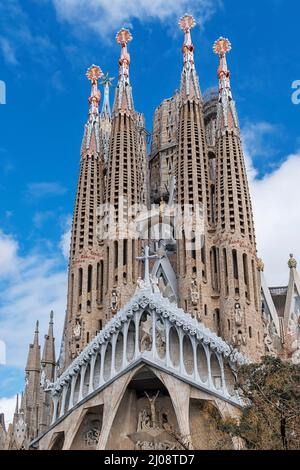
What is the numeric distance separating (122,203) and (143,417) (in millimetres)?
10232

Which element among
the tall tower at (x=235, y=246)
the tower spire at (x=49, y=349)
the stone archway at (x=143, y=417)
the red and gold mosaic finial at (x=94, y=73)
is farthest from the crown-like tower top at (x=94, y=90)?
the stone archway at (x=143, y=417)

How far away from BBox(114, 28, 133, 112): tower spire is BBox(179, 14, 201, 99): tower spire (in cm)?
294

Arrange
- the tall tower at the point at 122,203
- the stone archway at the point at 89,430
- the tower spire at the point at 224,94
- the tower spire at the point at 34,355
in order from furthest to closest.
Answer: the tower spire at the point at 34,355 < the tower spire at the point at 224,94 < the tall tower at the point at 122,203 < the stone archway at the point at 89,430

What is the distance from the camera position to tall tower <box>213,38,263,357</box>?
2861cm

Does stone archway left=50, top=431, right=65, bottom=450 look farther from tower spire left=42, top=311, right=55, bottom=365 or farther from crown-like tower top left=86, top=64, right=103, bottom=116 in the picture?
crown-like tower top left=86, top=64, right=103, bottom=116

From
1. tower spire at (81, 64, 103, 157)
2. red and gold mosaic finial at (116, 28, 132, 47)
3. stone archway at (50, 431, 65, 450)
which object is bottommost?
stone archway at (50, 431, 65, 450)

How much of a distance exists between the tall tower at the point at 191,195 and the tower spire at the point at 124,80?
2.95 meters

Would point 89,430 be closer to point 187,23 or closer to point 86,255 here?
point 86,255

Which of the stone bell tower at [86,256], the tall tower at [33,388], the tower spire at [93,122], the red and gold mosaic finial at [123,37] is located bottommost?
the tall tower at [33,388]

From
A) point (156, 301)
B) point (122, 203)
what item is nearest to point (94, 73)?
point (122, 203)

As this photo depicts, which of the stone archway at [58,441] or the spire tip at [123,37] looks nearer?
the stone archway at [58,441]

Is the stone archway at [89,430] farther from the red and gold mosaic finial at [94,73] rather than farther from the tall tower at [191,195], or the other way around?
the red and gold mosaic finial at [94,73]

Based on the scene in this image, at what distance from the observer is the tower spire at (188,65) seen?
3597 cm

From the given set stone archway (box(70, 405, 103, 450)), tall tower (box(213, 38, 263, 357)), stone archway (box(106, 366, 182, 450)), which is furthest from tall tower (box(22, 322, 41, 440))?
tall tower (box(213, 38, 263, 357))
